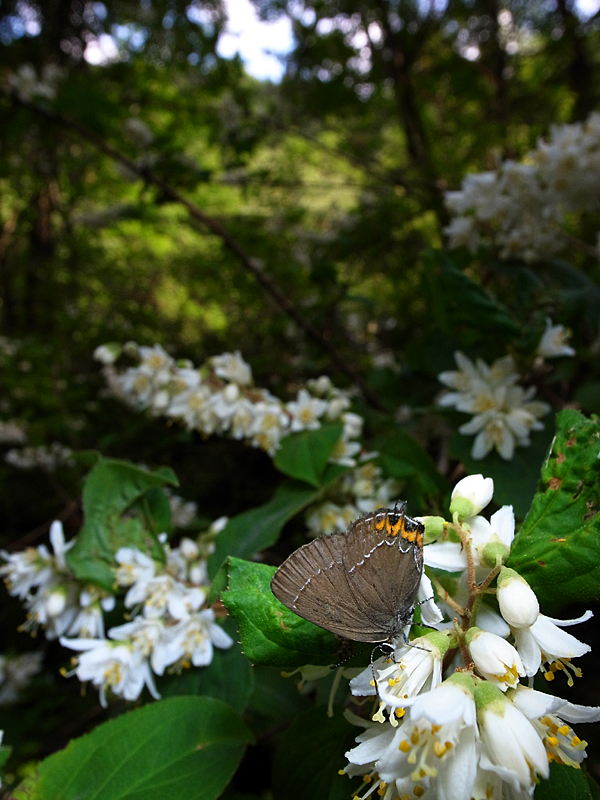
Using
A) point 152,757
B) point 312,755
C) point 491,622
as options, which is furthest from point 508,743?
point 152,757

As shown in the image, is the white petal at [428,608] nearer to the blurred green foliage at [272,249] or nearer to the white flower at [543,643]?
the white flower at [543,643]

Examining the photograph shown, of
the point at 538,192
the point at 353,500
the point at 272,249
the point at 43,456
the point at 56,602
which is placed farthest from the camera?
the point at 272,249

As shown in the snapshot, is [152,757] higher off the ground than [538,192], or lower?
lower

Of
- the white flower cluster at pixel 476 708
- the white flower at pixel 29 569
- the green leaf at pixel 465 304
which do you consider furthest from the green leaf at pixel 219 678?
the green leaf at pixel 465 304

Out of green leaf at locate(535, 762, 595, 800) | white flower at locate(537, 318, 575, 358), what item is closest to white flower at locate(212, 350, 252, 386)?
white flower at locate(537, 318, 575, 358)

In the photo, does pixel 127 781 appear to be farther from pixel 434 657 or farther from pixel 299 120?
pixel 299 120

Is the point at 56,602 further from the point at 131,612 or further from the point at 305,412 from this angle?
the point at 305,412

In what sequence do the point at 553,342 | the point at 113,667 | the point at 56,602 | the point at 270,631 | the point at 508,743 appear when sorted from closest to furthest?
the point at 508,743, the point at 270,631, the point at 113,667, the point at 56,602, the point at 553,342
